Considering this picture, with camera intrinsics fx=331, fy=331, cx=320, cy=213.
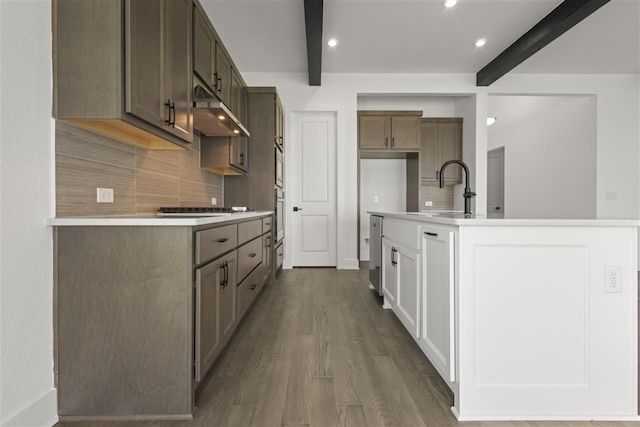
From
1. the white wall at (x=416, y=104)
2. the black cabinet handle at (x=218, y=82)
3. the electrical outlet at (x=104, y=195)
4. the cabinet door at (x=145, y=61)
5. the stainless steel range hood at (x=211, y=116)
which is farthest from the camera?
the white wall at (x=416, y=104)

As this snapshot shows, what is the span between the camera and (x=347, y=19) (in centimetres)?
350

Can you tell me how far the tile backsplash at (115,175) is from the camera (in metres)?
1.48

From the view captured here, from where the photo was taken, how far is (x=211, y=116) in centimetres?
246

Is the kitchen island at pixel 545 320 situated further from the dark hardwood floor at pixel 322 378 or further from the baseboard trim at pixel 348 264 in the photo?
the baseboard trim at pixel 348 264

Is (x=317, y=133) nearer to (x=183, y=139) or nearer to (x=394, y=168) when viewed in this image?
(x=394, y=168)

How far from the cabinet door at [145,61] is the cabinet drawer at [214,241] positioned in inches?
25.1

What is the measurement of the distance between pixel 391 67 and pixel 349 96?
0.70 m

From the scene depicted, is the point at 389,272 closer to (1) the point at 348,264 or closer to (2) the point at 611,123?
(1) the point at 348,264

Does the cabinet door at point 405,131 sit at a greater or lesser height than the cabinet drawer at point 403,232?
greater

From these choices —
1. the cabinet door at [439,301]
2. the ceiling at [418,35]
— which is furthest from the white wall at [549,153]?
the cabinet door at [439,301]

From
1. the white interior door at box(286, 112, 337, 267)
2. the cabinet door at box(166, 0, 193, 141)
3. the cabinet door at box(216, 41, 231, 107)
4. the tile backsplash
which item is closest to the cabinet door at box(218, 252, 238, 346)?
the tile backsplash

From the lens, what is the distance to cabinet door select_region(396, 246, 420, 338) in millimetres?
1930

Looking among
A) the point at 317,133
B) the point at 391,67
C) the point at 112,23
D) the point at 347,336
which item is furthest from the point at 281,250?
the point at 112,23

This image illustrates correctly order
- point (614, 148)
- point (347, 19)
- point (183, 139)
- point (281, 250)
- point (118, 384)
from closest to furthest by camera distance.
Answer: point (118, 384) → point (183, 139) → point (347, 19) → point (281, 250) → point (614, 148)
